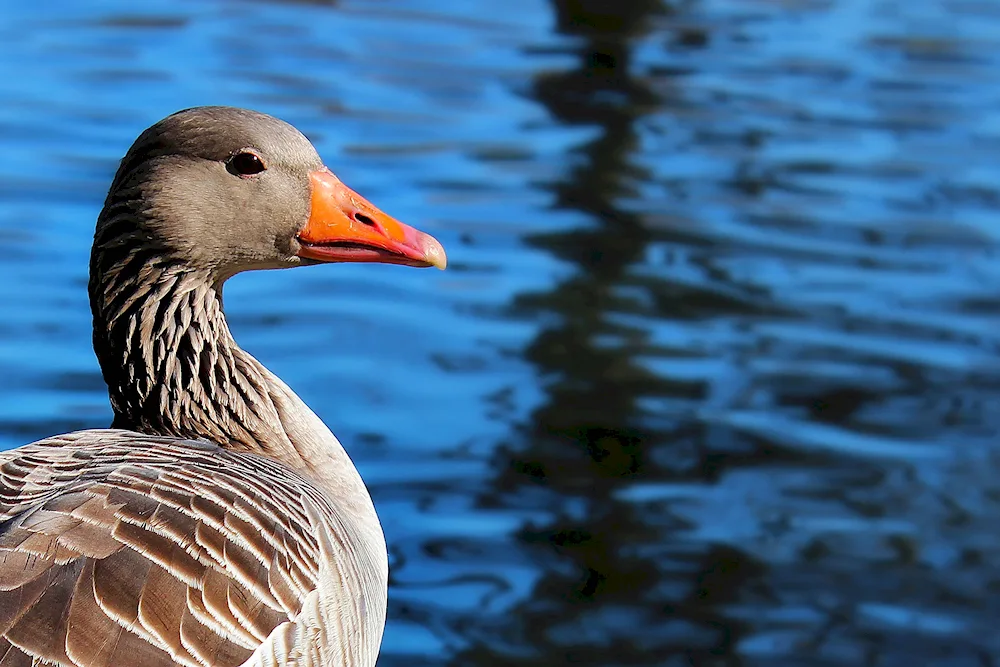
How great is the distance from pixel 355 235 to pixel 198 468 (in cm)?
86

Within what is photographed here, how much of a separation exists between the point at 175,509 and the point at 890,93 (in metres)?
8.64

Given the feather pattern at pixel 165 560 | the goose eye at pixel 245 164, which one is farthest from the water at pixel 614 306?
the goose eye at pixel 245 164

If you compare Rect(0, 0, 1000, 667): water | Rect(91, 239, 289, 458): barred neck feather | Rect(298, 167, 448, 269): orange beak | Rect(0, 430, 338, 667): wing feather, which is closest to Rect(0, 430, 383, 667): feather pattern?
Rect(0, 430, 338, 667): wing feather

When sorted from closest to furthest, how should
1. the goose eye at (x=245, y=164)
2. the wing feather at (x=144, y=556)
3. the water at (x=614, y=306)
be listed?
the wing feather at (x=144, y=556) → the goose eye at (x=245, y=164) → the water at (x=614, y=306)

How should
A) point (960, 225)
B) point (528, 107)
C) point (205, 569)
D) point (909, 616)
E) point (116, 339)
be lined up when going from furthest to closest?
point (528, 107) → point (960, 225) → point (909, 616) → point (116, 339) → point (205, 569)

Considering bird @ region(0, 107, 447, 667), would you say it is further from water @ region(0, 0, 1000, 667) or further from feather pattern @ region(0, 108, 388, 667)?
water @ region(0, 0, 1000, 667)

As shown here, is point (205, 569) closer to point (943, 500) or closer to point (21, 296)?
point (943, 500)

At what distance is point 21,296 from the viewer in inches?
291

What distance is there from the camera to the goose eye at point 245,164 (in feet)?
13.4

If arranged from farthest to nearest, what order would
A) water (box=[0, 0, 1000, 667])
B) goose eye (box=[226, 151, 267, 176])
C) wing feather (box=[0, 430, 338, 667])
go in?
water (box=[0, 0, 1000, 667]) → goose eye (box=[226, 151, 267, 176]) → wing feather (box=[0, 430, 338, 667])

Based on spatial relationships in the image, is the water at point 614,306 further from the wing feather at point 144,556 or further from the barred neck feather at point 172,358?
the wing feather at point 144,556

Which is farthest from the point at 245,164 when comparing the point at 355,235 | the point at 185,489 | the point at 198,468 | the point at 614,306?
the point at 614,306

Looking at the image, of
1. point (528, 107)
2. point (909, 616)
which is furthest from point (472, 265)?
point (909, 616)

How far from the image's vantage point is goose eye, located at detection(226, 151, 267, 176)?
4098 mm
